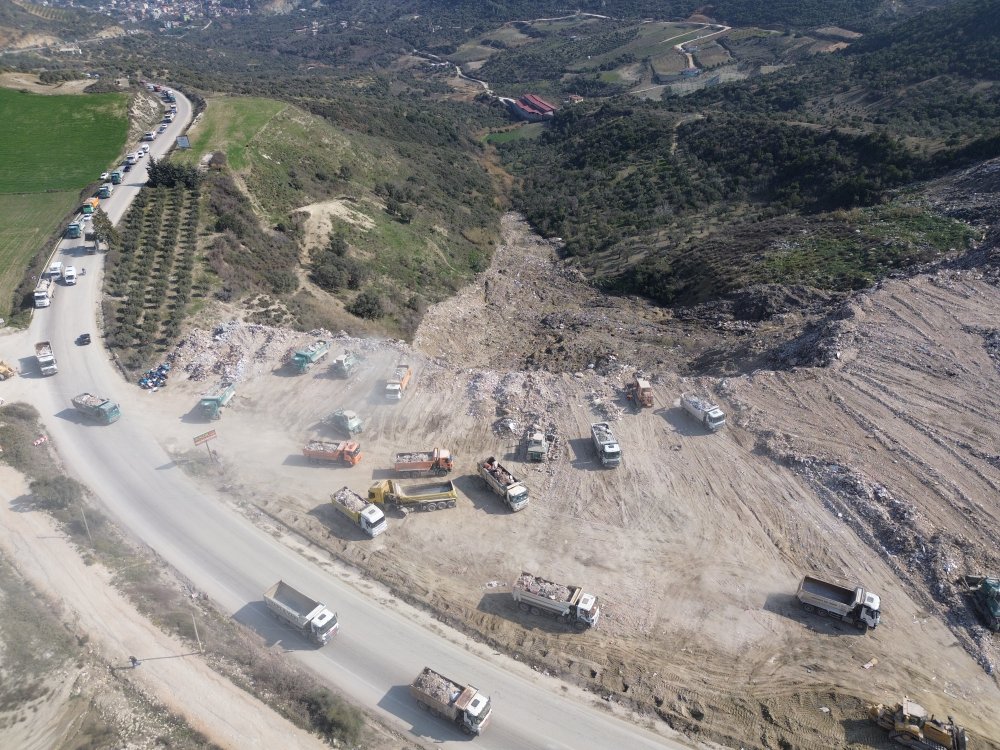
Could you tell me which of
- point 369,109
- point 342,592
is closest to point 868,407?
point 342,592

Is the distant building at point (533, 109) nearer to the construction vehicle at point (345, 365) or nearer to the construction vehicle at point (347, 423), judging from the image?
the construction vehicle at point (345, 365)

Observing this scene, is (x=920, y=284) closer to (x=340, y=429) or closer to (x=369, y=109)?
(x=340, y=429)

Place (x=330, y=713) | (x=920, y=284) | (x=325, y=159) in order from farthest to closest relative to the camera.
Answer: (x=325, y=159) → (x=920, y=284) → (x=330, y=713)

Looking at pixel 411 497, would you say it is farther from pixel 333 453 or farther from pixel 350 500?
pixel 333 453

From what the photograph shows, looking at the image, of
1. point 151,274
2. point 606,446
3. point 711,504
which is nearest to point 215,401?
point 151,274

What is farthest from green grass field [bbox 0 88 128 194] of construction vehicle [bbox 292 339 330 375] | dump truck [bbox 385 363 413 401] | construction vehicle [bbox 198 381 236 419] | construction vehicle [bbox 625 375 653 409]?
construction vehicle [bbox 625 375 653 409]

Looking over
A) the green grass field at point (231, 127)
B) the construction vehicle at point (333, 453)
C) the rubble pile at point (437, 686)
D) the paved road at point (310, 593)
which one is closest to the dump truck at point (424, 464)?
the construction vehicle at point (333, 453)
